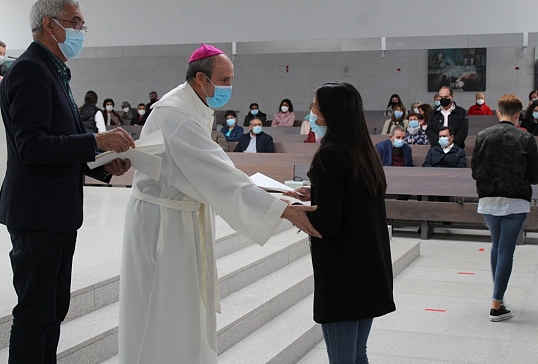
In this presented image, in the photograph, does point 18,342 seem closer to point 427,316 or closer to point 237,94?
point 427,316

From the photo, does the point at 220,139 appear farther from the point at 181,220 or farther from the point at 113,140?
the point at 113,140

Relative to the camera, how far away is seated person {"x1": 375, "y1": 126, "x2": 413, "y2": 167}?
8.57 m

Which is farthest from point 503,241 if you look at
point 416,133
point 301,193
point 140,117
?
point 140,117

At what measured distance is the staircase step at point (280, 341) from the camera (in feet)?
11.8

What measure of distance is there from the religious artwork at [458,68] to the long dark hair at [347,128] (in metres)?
13.4

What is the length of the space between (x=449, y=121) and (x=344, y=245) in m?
6.95

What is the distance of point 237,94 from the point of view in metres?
16.6

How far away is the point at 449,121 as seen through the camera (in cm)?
893

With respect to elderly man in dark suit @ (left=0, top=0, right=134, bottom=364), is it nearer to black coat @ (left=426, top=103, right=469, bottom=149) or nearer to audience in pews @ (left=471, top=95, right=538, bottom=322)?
audience in pews @ (left=471, top=95, right=538, bottom=322)

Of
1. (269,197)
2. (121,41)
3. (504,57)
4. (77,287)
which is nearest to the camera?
(269,197)

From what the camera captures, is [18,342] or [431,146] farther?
[431,146]

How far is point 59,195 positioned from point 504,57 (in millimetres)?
14140

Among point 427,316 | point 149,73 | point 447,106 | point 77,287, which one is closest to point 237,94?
point 149,73

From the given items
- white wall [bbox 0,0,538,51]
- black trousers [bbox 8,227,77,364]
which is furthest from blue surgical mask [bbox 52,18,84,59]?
white wall [bbox 0,0,538,51]
